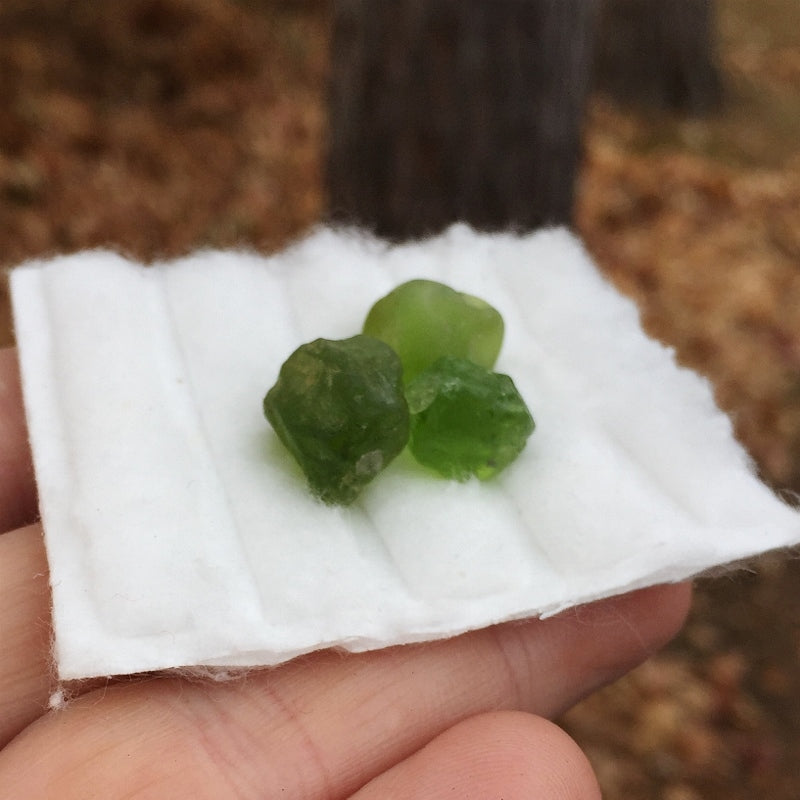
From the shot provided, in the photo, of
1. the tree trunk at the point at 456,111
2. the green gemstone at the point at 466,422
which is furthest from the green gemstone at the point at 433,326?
the tree trunk at the point at 456,111

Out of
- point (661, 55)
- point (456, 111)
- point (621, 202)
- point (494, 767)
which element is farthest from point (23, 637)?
point (661, 55)

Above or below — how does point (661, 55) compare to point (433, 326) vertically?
below

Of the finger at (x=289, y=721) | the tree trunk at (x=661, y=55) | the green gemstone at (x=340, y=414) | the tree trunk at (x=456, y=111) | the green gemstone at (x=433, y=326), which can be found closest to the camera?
the finger at (x=289, y=721)

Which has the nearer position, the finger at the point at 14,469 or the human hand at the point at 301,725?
the human hand at the point at 301,725

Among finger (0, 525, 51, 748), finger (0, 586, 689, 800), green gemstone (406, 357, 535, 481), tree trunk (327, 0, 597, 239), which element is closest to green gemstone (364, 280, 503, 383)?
green gemstone (406, 357, 535, 481)

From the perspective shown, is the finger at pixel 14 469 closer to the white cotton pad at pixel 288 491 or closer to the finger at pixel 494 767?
the white cotton pad at pixel 288 491

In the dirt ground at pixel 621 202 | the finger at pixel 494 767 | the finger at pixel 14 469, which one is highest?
the finger at pixel 494 767

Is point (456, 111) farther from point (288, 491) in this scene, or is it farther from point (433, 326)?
point (288, 491)
